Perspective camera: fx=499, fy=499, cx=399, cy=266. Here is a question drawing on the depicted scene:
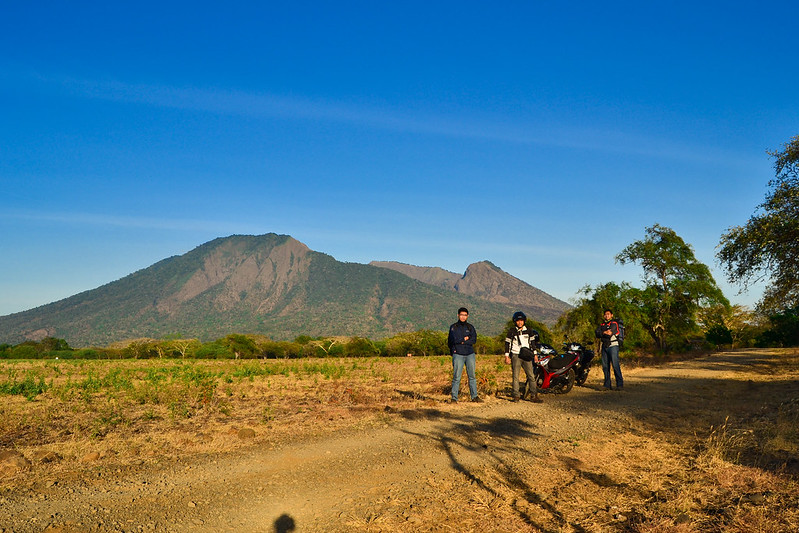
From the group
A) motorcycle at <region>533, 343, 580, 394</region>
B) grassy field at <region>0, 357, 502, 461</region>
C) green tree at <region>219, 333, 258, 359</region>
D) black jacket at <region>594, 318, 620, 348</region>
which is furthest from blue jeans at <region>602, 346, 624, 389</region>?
green tree at <region>219, 333, 258, 359</region>

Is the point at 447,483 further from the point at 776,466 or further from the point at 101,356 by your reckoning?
the point at 101,356

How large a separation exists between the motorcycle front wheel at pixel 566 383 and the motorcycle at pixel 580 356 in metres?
0.60

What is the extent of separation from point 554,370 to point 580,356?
157 cm

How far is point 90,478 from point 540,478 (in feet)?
18.1

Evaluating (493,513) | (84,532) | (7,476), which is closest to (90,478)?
(7,476)

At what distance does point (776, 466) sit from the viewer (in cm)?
596

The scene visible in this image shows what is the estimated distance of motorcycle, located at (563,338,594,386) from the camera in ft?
44.9

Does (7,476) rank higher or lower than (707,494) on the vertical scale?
higher

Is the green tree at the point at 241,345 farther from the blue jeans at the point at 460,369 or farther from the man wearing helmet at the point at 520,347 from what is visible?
the man wearing helmet at the point at 520,347

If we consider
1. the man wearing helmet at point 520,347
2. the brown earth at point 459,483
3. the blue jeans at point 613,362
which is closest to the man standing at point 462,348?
the man wearing helmet at point 520,347

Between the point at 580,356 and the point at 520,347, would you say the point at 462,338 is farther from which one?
the point at 580,356

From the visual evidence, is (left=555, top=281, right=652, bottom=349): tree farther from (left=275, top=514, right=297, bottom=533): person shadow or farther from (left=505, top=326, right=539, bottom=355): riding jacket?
(left=275, top=514, right=297, bottom=533): person shadow

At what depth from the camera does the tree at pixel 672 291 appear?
121 feet

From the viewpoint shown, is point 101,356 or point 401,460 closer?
point 401,460
